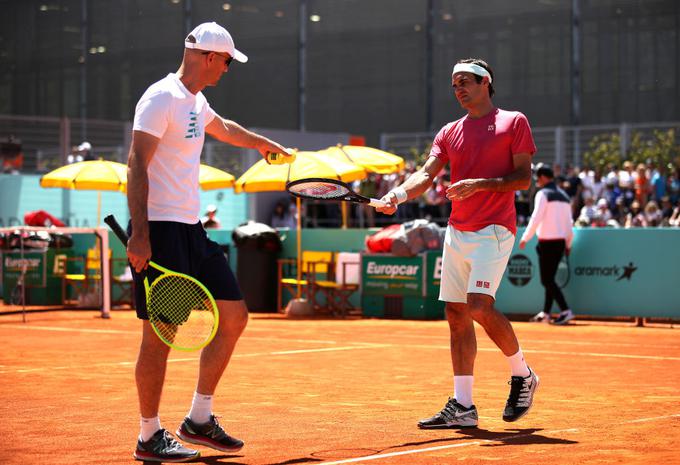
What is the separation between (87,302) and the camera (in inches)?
882

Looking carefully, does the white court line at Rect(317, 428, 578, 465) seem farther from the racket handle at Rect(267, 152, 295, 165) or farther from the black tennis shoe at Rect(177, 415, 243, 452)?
the racket handle at Rect(267, 152, 295, 165)

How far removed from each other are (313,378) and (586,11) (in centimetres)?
2202

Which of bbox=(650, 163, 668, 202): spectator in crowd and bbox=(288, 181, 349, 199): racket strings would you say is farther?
bbox=(650, 163, 668, 202): spectator in crowd

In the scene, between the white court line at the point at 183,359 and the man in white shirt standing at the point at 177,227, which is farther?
the white court line at the point at 183,359

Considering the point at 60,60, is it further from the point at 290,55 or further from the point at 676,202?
the point at 676,202

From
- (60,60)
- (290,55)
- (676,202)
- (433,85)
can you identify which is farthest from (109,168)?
(60,60)

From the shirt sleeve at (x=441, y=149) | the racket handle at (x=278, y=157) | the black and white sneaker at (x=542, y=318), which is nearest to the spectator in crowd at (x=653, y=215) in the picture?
the black and white sneaker at (x=542, y=318)

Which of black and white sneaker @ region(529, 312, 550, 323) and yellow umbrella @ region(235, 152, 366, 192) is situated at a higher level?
yellow umbrella @ region(235, 152, 366, 192)

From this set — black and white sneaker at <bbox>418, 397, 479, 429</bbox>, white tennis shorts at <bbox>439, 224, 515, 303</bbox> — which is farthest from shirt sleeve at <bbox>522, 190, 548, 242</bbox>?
black and white sneaker at <bbox>418, 397, 479, 429</bbox>

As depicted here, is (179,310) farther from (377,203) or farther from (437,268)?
(437,268)

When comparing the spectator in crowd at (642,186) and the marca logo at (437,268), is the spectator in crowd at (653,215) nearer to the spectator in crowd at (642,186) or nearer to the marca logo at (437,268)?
the spectator in crowd at (642,186)

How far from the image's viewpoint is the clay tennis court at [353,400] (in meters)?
6.57

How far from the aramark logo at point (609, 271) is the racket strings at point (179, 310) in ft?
43.2

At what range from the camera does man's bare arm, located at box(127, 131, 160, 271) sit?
617 cm
